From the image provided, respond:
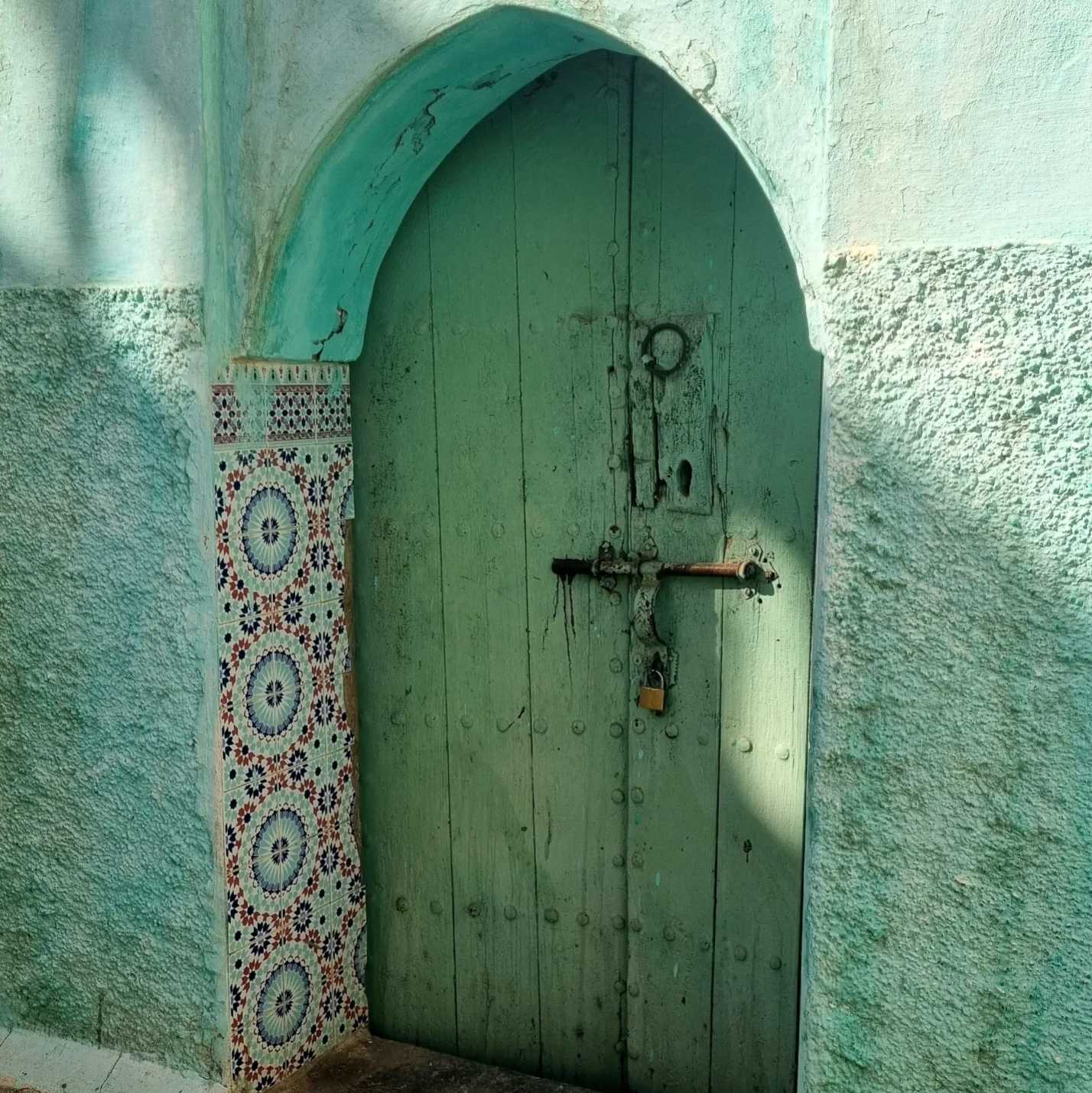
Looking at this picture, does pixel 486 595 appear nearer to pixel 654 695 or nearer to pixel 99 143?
pixel 654 695

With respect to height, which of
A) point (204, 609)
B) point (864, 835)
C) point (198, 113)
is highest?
point (198, 113)

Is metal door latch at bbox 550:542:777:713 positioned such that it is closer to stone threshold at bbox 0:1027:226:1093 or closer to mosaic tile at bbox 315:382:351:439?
mosaic tile at bbox 315:382:351:439

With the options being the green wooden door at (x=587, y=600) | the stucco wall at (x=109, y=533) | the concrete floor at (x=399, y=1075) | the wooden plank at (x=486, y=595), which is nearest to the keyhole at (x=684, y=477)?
the green wooden door at (x=587, y=600)

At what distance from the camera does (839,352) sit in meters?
1.84

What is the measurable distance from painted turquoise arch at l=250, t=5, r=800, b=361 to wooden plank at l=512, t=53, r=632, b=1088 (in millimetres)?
127

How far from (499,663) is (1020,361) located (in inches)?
46.3

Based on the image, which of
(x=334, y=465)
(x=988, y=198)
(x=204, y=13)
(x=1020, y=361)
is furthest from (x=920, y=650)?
(x=204, y=13)

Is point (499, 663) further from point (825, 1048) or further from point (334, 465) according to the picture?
point (825, 1048)

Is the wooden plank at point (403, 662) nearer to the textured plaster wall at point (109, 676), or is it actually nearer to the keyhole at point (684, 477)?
the textured plaster wall at point (109, 676)

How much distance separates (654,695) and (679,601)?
17 cm

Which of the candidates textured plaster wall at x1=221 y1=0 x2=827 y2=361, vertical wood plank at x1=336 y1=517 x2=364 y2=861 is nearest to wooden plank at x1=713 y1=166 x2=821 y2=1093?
textured plaster wall at x1=221 y1=0 x2=827 y2=361

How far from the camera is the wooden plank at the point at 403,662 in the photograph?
102 inches

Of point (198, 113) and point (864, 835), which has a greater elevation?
point (198, 113)

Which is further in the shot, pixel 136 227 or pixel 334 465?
pixel 334 465
